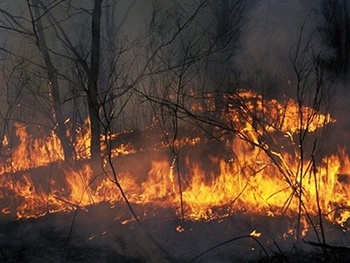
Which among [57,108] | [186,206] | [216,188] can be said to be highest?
[57,108]

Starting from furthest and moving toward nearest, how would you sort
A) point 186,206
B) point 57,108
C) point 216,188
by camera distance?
1. point 57,108
2. point 216,188
3. point 186,206

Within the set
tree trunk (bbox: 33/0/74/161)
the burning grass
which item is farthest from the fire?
tree trunk (bbox: 33/0/74/161)

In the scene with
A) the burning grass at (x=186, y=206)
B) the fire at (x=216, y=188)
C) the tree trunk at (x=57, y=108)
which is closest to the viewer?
the burning grass at (x=186, y=206)

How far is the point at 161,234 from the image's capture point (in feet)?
13.4

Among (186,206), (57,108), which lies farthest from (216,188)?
(57,108)

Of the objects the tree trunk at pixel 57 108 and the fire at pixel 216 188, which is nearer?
the fire at pixel 216 188

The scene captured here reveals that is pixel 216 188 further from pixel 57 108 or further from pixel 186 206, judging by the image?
pixel 57 108

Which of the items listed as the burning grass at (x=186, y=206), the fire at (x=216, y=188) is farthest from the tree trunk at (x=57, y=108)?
the fire at (x=216, y=188)

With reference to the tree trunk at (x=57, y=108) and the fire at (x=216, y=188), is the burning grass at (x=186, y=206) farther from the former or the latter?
the tree trunk at (x=57, y=108)

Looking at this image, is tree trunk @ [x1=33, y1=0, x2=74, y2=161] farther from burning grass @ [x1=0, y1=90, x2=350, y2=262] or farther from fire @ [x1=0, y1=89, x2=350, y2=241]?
fire @ [x1=0, y1=89, x2=350, y2=241]

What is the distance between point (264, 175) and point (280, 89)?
3.11 meters

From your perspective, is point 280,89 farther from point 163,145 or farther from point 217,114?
point 163,145

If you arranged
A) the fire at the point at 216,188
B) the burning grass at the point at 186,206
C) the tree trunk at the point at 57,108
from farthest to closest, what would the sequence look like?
the tree trunk at the point at 57,108 < the fire at the point at 216,188 < the burning grass at the point at 186,206

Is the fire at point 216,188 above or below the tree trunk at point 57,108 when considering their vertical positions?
below
